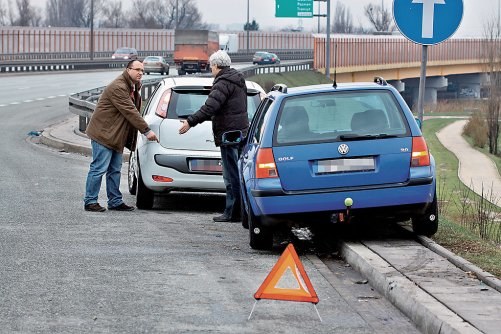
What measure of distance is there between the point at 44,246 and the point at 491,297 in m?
4.18

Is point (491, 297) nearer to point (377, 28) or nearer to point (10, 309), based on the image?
point (10, 309)

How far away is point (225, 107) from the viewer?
1261 cm

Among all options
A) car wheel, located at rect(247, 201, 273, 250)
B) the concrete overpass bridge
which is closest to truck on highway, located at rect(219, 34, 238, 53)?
the concrete overpass bridge

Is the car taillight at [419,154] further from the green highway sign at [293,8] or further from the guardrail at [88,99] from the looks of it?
the green highway sign at [293,8]

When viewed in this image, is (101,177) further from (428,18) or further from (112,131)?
(428,18)

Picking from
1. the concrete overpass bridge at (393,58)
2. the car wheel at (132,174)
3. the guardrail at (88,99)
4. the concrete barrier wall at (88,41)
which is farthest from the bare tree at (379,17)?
the car wheel at (132,174)

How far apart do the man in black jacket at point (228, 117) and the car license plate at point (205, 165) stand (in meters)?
0.68

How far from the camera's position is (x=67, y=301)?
7918 millimetres

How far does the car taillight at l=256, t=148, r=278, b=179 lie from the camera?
10.2 meters

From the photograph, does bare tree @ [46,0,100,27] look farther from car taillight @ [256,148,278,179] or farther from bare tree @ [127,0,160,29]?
car taillight @ [256,148,278,179]

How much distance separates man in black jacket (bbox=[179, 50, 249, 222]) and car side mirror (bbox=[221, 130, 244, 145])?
157 mm

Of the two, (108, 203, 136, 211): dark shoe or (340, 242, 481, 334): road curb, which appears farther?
(108, 203, 136, 211): dark shoe

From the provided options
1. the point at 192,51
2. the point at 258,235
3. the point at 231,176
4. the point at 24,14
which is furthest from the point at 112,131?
the point at 24,14

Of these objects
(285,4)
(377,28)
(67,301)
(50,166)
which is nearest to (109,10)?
(377,28)
